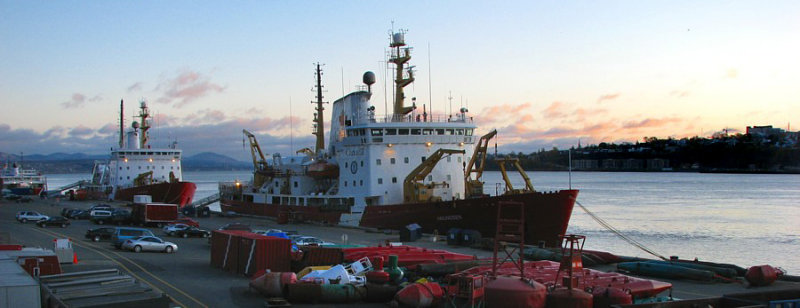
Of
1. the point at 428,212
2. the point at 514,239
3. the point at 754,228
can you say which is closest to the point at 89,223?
the point at 428,212

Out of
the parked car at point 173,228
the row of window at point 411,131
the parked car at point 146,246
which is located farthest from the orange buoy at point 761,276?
the parked car at point 173,228

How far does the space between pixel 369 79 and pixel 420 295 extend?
27839 mm

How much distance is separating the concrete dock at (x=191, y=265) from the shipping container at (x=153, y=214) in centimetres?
222

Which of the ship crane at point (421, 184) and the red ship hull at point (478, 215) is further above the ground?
the ship crane at point (421, 184)

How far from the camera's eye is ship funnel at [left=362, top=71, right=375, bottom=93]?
4266cm

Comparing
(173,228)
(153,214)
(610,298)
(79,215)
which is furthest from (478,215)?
(79,215)

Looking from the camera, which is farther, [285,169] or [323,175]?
[285,169]

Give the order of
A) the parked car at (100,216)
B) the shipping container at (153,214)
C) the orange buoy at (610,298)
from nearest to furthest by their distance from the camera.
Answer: the orange buoy at (610,298) < the shipping container at (153,214) < the parked car at (100,216)

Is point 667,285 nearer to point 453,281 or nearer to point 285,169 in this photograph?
point 453,281

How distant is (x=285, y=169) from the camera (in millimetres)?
46750

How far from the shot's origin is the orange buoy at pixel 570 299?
15320 millimetres

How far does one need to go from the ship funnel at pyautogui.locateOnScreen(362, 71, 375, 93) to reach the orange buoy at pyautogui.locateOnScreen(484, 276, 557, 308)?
2803 cm

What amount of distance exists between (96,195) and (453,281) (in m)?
63.5

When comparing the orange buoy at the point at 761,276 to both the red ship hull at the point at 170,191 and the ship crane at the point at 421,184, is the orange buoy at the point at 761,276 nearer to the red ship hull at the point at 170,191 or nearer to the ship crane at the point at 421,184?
the ship crane at the point at 421,184
